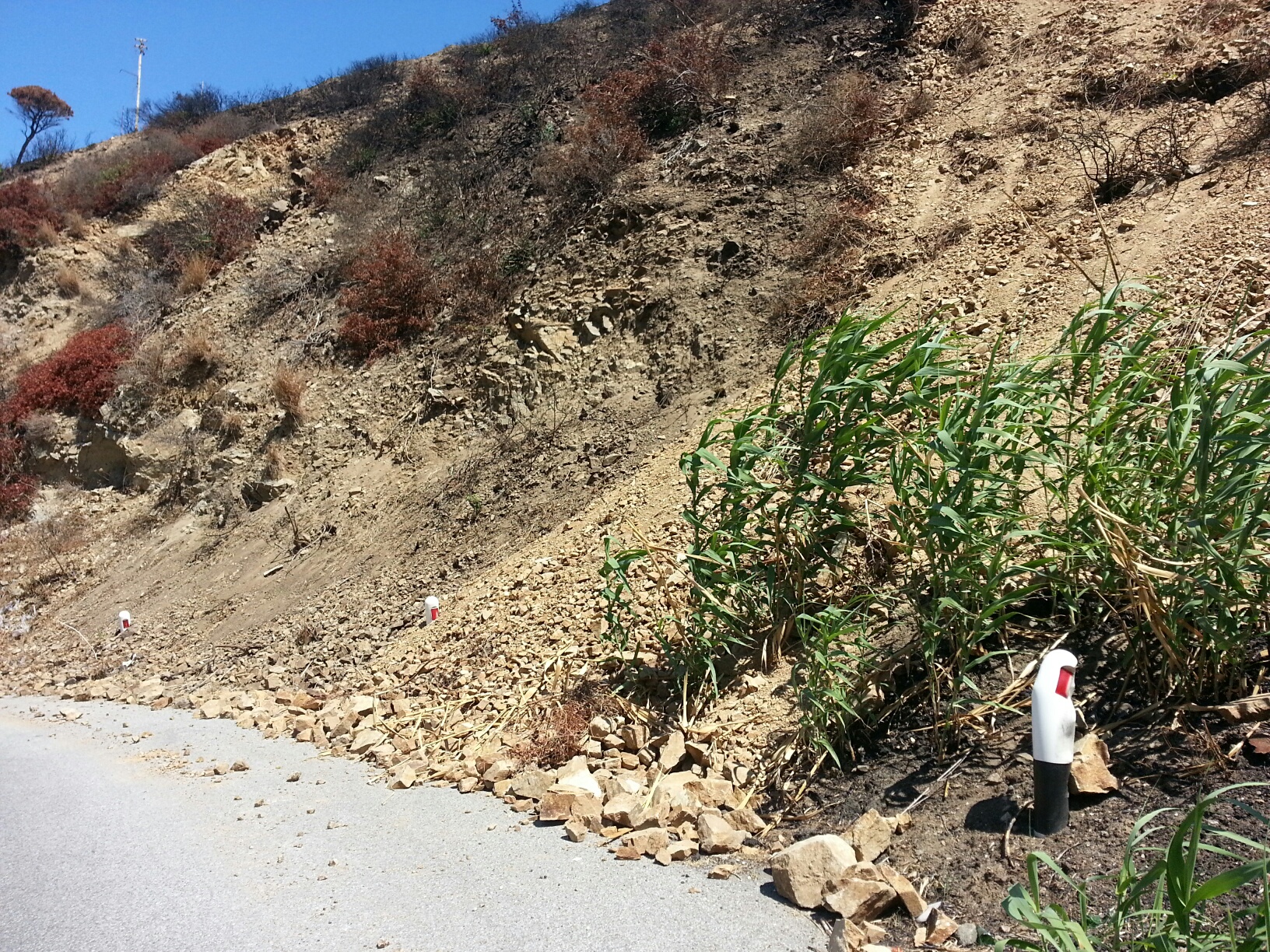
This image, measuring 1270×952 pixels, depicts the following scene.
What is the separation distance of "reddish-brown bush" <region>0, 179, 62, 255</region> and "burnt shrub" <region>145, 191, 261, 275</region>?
3.03m

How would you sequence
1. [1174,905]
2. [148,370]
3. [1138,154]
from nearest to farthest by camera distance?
[1174,905]
[1138,154]
[148,370]

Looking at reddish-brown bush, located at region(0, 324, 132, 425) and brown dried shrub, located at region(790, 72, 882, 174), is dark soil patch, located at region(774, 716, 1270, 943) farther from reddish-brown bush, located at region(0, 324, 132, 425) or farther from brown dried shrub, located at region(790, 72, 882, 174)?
reddish-brown bush, located at region(0, 324, 132, 425)

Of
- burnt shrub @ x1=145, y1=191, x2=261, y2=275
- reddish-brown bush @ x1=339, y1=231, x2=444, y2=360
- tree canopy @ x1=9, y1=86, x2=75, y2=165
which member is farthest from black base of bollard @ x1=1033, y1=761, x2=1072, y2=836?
tree canopy @ x1=9, y1=86, x2=75, y2=165

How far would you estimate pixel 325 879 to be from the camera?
145 inches

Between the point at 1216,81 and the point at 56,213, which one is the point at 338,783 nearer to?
the point at 1216,81

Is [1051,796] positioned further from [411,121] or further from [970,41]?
[411,121]

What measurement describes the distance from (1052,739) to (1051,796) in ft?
0.78

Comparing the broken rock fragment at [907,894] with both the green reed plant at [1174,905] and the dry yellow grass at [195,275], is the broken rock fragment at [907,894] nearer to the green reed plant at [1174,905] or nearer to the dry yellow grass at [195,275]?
the green reed plant at [1174,905]

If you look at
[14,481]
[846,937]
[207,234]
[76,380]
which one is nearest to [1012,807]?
[846,937]

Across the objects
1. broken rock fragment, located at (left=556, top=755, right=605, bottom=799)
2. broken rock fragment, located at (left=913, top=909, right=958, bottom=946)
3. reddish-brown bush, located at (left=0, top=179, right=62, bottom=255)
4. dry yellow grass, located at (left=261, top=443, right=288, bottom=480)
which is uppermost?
reddish-brown bush, located at (left=0, top=179, right=62, bottom=255)

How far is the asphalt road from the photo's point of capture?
311cm

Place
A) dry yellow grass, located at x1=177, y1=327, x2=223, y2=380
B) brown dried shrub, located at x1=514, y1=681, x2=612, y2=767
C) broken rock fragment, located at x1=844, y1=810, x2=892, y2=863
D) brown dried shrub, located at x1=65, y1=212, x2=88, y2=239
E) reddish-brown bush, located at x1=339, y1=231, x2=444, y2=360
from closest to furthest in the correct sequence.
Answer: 1. broken rock fragment, located at x1=844, y1=810, x2=892, y2=863
2. brown dried shrub, located at x1=514, y1=681, x2=612, y2=767
3. reddish-brown bush, located at x1=339, y1=231, x2=444, y2=360
4. dry yellow grass, located at x1=177, y1=327, x2=223, y2=380
5. brown dried shrub, located at x1=65, y1=212, x2=88, y2=239

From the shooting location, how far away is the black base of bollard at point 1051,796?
116 inches

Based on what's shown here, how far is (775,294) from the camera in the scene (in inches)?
364
